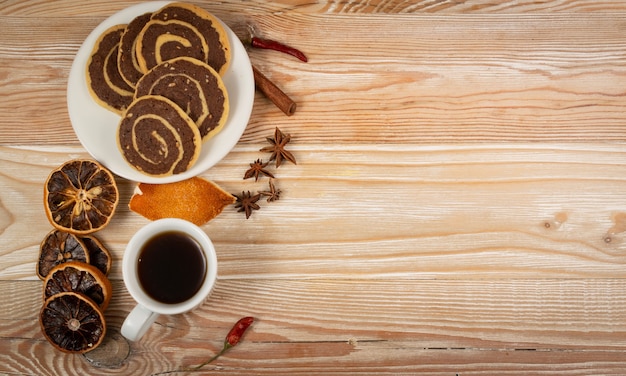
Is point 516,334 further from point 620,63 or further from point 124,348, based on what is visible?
point 124,348

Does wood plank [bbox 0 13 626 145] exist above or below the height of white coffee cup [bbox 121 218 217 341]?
above

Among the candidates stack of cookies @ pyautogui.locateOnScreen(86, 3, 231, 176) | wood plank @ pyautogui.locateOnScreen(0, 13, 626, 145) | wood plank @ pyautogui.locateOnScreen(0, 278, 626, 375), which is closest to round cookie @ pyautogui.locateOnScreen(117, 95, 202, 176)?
stack of cookies @ pyautogui.locateOnScreen(86, 3, 231, 176)

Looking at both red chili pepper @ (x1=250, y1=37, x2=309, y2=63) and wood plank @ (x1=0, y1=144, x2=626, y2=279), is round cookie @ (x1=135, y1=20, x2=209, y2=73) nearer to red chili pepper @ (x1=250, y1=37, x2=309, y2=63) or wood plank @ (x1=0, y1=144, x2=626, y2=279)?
red chili pepper @ (x1=250, y1=37, x2=309, y2=63)

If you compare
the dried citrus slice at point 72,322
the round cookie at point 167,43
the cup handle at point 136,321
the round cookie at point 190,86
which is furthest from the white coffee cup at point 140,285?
the round cookie at point 167,43

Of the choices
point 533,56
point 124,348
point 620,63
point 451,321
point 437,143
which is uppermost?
point 620,63

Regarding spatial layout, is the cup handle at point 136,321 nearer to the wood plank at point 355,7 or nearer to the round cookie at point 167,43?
the round cookie at point 167,43

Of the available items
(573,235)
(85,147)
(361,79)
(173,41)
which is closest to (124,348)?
(85,147)
